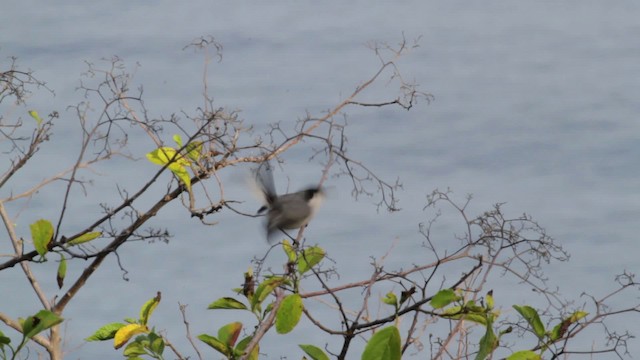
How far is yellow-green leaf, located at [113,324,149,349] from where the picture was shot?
9.84 ft

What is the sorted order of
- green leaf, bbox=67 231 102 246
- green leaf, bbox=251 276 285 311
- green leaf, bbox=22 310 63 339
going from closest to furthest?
1. green leaf, bbox=22 310 63 339
2. green leaf, bbox=251 276 285 311
3. green leaf, bbox=67 231 102 246

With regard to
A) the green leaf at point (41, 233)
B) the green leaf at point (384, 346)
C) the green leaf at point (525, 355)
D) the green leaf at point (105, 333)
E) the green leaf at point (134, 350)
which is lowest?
the green leaf at point (384, 346)

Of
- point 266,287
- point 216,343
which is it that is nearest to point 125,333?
point 216,343

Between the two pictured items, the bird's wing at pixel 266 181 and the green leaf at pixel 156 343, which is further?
the bird's wing at pixel 266 181

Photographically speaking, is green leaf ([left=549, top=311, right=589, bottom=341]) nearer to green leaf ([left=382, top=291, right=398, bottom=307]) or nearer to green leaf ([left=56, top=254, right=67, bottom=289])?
green leaf ([left=382, top=291, right=398, bottom=307])

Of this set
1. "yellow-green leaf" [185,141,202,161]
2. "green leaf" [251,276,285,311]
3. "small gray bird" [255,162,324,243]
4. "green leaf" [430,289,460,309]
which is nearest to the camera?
"green leaf" [430,289,460,309]

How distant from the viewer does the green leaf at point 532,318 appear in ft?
9.66

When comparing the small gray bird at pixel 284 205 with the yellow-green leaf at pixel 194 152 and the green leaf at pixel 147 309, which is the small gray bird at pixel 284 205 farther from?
the green leaf at pixel 147 309

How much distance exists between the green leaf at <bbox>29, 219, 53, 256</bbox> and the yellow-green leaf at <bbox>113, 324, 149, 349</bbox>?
0.36 meters

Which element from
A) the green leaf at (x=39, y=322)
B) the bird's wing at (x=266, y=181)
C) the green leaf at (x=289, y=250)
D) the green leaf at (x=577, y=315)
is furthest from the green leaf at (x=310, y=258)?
the green leaf at (x=577, y=315)

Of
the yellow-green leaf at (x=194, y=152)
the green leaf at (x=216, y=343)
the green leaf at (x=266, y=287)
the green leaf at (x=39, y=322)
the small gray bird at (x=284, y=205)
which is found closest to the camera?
the green leaf at (x=39, y=322)

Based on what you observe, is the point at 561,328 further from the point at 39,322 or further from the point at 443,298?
the point at 39,322

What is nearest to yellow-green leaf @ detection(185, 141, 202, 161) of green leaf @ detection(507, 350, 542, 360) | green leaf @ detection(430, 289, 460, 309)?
green leaf @ detection(430, 289, 460, 309)

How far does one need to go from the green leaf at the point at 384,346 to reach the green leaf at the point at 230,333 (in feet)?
1.75
